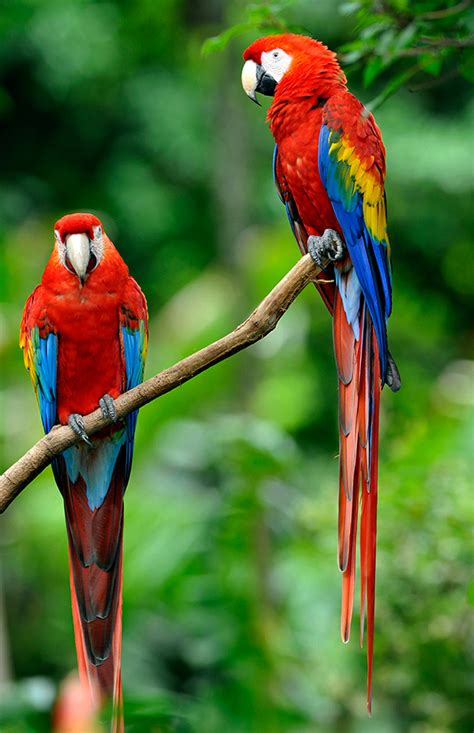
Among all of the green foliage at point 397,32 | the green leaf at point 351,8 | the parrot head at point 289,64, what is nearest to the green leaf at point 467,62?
the green foliage at point 397,32

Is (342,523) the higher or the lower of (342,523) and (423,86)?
the lower

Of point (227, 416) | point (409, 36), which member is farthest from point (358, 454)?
point (227, 416)

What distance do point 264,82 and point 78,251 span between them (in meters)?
0.21

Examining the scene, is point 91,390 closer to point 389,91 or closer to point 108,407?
point 108,407

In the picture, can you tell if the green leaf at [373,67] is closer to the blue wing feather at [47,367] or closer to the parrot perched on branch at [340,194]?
the parrot perched on branch at [340,194]

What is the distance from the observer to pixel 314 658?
218cm

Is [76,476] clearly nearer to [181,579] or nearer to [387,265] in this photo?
[387,265]

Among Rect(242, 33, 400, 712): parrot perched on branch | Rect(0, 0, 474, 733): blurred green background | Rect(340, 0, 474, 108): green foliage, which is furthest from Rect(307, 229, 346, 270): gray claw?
Rect(0, 0, 474, 733): blurred green background

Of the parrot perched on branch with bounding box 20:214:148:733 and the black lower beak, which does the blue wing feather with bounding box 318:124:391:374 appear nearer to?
the black lower beak

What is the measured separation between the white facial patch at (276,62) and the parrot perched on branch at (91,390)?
19cm

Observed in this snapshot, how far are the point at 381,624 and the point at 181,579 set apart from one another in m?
0.52

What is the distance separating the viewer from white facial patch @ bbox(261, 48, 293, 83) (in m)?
0.75

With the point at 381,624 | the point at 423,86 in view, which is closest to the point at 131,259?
the point at 381,624

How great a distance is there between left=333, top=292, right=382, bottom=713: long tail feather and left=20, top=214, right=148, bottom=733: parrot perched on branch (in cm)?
17
